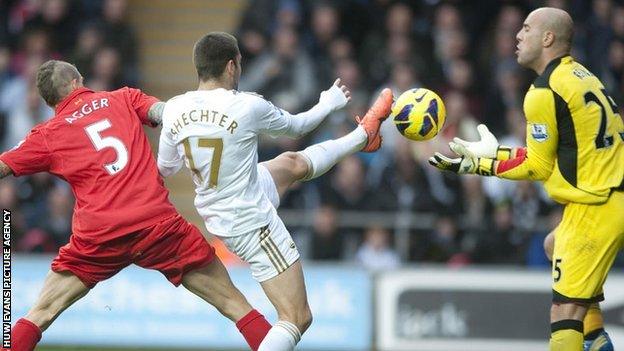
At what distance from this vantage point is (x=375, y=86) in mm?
15492

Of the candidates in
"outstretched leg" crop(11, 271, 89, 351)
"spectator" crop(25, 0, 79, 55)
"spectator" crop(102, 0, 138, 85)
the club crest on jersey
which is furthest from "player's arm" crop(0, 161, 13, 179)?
"spectator" crop(25, 0, 79, 55)

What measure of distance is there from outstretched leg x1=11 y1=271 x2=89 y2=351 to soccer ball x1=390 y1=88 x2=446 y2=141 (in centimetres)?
244

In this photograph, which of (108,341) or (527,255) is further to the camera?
(527,255)

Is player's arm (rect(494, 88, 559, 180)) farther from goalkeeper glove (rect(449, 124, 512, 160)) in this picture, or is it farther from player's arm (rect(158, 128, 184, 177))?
player's arm (rect(158, 128, 184, 177))

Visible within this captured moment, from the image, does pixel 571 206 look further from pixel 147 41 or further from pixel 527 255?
pixel 147 41

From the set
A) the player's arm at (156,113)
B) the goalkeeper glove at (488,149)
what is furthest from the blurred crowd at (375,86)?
the player's arm at (156,113)

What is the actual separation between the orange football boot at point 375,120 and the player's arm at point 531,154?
0.71 meters

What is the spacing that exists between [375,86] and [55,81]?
771 cm

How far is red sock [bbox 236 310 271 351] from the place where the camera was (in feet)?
26.9

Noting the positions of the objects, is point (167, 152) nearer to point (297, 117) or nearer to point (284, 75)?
point (297, 117)

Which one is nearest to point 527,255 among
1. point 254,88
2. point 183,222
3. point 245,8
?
point 254,88

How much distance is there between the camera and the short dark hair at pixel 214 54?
310 inches

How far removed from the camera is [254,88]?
1555 cm

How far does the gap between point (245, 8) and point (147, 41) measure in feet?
5.02
